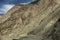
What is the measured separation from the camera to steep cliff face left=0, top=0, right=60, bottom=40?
3462 cm

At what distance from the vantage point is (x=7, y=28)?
132ft

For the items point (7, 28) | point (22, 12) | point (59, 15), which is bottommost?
point (59, 15)

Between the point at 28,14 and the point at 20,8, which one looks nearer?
the point at 28,14

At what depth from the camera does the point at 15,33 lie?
36906 millimetres

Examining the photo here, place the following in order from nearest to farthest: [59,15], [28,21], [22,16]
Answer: [59,15] < [28,21] < [22,16]

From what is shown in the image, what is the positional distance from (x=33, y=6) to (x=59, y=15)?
11325 millimetres

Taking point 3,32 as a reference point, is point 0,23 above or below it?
above

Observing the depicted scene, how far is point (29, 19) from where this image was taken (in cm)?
4028

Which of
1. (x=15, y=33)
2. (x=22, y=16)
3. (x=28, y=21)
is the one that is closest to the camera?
(x=15, y=33)

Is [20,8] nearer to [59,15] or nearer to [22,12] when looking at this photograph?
[22,12]

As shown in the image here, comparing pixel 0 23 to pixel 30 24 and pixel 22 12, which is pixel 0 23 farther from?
pixel 30 24

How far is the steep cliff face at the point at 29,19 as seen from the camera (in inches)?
1363

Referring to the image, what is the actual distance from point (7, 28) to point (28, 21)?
3109 mm

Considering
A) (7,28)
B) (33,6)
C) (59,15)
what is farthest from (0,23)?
(59,15)
